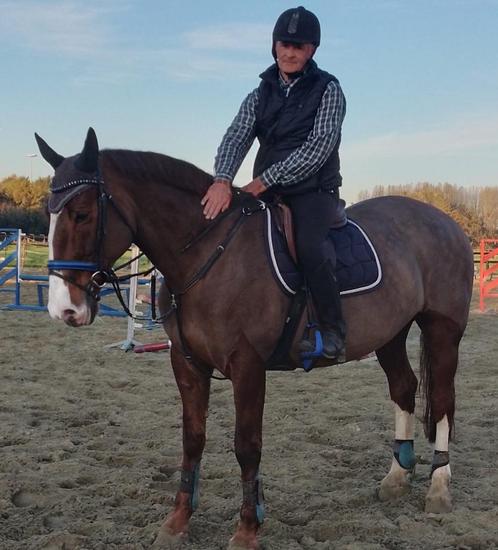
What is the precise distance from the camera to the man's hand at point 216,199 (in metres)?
3.24

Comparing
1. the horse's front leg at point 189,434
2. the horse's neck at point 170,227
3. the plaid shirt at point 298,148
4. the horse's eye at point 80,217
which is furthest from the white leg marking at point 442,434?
the horse's eye at point 80,217

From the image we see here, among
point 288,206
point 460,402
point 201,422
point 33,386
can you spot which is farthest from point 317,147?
point 33,386

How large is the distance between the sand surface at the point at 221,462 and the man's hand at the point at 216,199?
1.71 meters

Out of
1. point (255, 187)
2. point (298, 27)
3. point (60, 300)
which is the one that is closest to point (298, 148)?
point (255, 187)

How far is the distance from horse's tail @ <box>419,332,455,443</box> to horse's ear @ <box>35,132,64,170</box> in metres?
2.66

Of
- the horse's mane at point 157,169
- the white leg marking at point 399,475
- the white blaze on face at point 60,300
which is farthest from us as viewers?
the white leg marking at point 399,475

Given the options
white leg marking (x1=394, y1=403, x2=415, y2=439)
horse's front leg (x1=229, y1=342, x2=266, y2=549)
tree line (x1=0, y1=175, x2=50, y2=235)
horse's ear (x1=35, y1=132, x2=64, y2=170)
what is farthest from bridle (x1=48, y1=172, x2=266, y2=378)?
tree line (x1=0, y1=175, x2=50, y2=235)

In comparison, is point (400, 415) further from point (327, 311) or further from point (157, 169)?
point (157, 169)

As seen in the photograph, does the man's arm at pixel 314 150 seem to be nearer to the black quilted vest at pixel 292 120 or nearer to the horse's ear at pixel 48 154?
the black quilted vest at pixel 292 120

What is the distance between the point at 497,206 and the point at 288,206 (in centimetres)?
6936

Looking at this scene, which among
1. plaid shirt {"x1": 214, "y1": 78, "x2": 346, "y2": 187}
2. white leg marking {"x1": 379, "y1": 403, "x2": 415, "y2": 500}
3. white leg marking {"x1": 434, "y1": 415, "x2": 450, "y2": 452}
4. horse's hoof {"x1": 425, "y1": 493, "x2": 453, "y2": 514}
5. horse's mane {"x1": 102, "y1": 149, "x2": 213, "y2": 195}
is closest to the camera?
horse's mane {"x1": 102, "y1": 149, "x2": 213, "y2": 195}

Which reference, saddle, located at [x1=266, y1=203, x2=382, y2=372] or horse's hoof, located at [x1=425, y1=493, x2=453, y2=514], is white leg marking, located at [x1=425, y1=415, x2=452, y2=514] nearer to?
horse's hoof, located at [x1=425, y1=493, x2=453, y2=514]

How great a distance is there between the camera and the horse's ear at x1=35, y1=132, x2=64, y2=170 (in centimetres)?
298

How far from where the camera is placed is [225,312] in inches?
124
